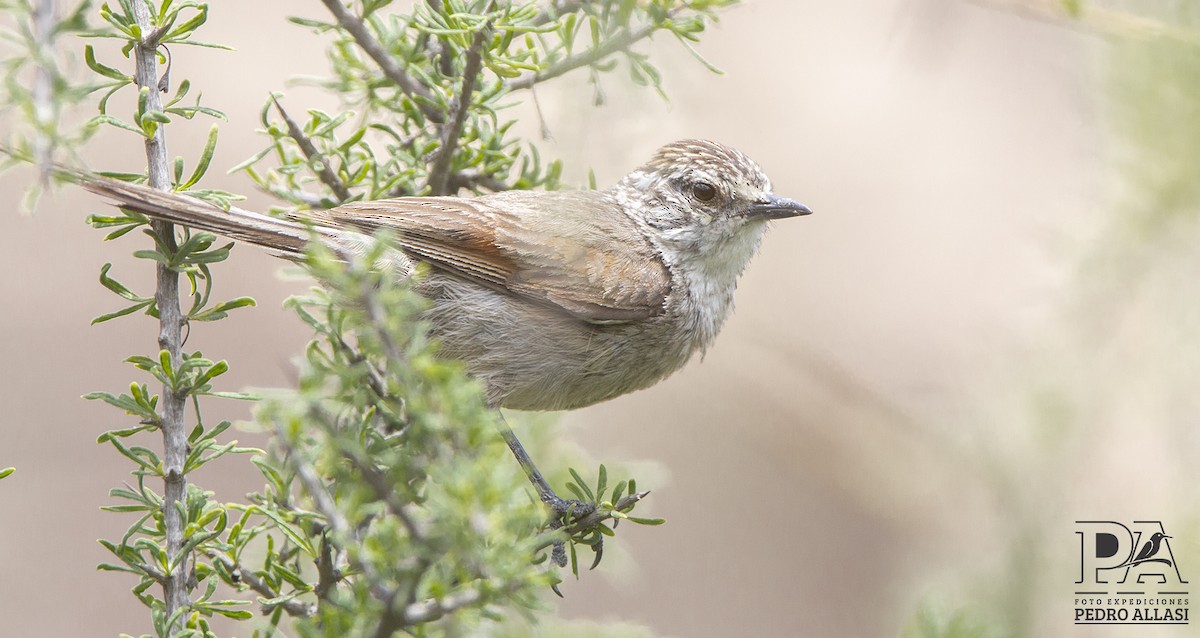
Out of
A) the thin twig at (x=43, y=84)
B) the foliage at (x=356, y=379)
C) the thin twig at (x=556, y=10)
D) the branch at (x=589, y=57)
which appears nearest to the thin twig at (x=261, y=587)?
the foliage at (x=356, y=379)

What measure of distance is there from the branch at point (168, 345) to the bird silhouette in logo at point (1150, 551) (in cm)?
247

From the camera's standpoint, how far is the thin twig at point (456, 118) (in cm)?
262

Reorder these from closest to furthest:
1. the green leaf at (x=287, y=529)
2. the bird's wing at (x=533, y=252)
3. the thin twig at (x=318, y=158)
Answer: the green leaf at (x=287, y=529) → the thin twig at (x=318, y=158) → the bird's wing at (x=533, y=252)

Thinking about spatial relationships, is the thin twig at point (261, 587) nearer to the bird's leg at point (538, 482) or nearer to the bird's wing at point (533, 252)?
the bird's leg at point (538, 482)

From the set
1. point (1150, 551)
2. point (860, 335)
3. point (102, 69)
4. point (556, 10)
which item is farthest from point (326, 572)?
point (860, 335)

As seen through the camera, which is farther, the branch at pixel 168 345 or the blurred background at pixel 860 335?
the blurred background at pixel 860 335

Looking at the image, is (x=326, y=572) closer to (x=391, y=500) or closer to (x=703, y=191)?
A: (x=391, y=500)

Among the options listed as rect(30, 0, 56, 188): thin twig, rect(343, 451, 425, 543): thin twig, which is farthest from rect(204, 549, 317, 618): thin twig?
rect(30, 0, 56, 188): thin twig

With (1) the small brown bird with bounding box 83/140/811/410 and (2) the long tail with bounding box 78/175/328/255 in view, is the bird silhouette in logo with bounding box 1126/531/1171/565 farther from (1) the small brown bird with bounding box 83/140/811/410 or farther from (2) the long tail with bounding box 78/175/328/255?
(2) the long tail with bounding box 78/175/328/255

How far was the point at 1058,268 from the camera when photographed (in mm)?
2986

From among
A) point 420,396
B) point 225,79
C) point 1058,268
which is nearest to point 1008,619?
point 1058,268

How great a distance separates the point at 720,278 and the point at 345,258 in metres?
1.62

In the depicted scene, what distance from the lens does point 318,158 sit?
9.29ft

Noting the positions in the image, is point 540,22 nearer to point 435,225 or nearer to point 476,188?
point 476,188
